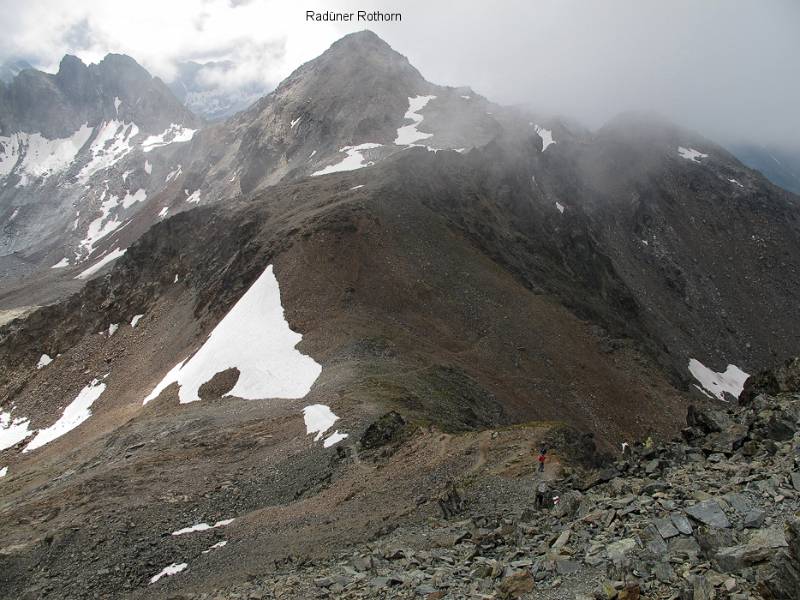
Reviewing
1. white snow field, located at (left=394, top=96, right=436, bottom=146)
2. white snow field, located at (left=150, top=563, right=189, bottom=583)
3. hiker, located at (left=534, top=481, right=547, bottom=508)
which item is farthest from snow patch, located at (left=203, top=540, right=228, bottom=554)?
white snow field, located at (left=394, top=96, right=436, bottom=146)

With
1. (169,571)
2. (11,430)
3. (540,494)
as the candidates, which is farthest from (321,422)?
(11,430)

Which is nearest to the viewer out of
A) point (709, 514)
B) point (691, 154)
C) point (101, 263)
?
point (709, 514)

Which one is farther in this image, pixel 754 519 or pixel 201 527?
pixel 201 527

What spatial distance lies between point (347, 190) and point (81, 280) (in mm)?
107925

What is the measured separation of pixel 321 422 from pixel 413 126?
9151cm

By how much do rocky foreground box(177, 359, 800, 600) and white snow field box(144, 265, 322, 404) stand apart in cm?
2211

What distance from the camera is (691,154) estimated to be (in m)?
181

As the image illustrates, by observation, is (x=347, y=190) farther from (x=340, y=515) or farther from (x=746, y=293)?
(x=746, y=293)

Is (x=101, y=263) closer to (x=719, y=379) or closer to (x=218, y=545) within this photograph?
(x=719, y=379)

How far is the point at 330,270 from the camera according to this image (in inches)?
2301

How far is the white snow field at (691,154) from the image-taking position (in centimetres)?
17732

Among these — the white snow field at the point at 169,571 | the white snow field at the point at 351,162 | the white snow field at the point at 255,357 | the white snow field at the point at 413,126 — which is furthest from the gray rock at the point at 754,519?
the white snow field at the point at 413,126

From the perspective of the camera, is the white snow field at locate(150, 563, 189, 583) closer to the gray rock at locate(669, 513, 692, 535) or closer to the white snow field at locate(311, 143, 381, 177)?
the gray rock at locate(669, 513, 692, 535)

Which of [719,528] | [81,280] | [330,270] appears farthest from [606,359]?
[81,280]
